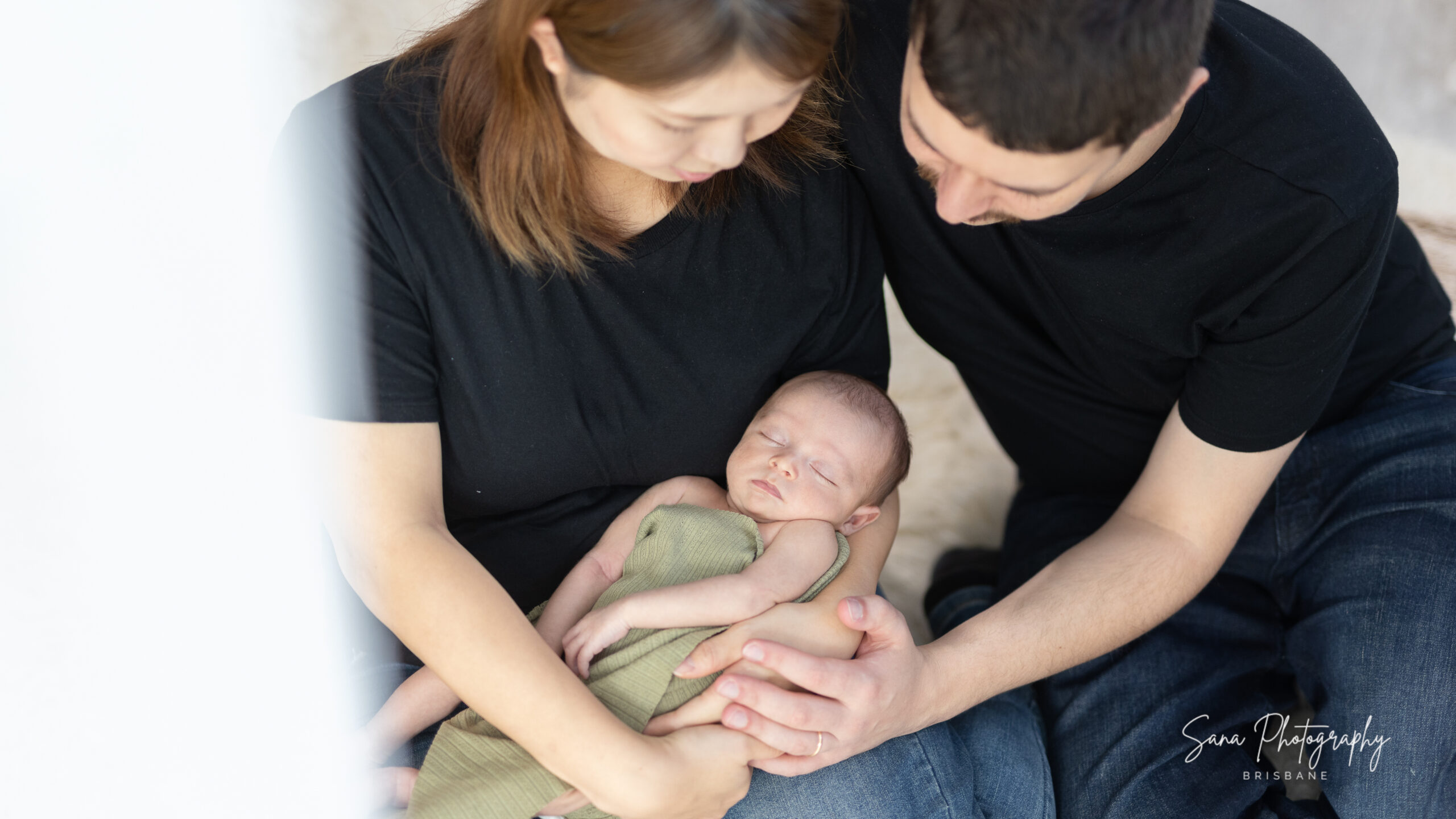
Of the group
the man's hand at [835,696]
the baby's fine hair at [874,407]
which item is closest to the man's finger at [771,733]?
the man's hand at [835,696]

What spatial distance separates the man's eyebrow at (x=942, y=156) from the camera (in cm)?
113

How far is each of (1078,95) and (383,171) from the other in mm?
720

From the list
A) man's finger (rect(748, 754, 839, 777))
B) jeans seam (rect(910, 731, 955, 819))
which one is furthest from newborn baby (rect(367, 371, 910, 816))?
jeans seam (rect(910, 731, 955, 819))

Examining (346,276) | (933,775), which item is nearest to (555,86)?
(346,276)

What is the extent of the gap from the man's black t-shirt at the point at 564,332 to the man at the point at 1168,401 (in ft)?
0.57

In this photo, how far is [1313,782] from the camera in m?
1.77

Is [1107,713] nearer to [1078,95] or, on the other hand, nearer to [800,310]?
[800,310]

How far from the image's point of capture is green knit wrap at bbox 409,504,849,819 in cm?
117

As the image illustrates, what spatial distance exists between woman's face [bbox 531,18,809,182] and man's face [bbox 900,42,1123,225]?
14 centimetres

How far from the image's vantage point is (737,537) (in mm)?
1362

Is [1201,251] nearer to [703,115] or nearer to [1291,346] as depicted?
[1291,346]

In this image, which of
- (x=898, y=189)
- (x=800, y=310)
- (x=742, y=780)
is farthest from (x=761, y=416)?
(x=742, y=780)

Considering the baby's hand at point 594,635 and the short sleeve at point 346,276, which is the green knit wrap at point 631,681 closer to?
the baby's hand at point 594,635

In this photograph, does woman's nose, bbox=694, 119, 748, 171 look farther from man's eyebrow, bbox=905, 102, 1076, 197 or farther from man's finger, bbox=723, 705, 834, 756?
man's finger, bbox=723, 705, 834, 756
